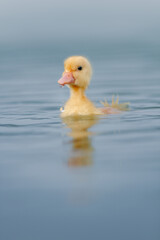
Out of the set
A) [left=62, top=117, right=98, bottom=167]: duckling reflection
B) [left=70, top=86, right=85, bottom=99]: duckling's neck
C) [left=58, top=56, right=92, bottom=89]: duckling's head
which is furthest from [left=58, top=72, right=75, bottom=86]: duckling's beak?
[left=62, top=117, right=98, bottom=167]: duckling reflection

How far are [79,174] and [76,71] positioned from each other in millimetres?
3270

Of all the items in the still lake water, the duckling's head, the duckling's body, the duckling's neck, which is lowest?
the still lake water

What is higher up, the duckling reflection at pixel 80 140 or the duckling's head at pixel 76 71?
the duckling's head at pixel 76 71

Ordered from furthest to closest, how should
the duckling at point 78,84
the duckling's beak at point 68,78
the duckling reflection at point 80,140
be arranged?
the duckling at point 78,84 < the duckling's beak at point 68,78 < the duckling reflection at point 80,140

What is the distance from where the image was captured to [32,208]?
412cm

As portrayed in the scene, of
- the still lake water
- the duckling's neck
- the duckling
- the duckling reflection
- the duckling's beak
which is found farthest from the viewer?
the duckling's neck

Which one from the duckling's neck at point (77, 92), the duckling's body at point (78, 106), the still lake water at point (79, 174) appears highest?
the duckling's neck at point (77, 92)

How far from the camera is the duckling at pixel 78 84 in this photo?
788 centimetres

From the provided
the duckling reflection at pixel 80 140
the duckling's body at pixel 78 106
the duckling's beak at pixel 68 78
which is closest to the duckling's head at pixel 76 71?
the duckling's beak at pixel 68 78

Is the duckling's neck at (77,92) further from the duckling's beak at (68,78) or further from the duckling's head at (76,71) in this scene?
the duckling's beak at (68,78)

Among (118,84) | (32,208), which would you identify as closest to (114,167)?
(32,208)

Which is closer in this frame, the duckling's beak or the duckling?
the duckling's beak

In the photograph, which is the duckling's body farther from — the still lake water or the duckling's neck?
the still lake water

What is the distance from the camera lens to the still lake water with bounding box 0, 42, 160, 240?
382 cm
